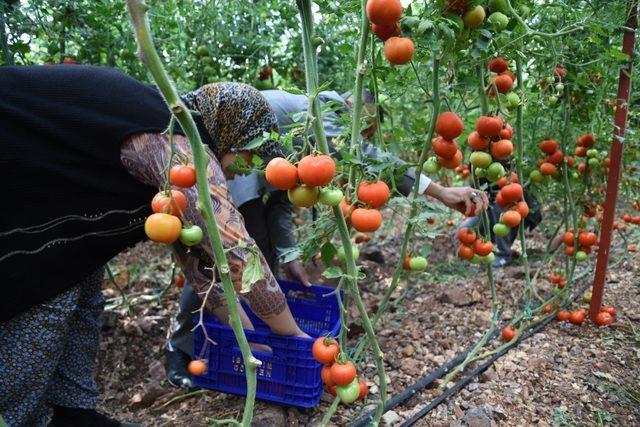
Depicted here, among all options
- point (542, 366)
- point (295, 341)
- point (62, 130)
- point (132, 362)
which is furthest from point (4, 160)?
point (542, 366)

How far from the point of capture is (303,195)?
3.71 feet

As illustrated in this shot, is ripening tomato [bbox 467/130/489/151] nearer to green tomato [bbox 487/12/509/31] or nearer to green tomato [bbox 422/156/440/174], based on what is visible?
green tomato [bbox 422/156/440/174]

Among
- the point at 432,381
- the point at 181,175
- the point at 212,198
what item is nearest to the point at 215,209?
the point at 212,198

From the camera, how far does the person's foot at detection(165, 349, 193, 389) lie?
2.25m

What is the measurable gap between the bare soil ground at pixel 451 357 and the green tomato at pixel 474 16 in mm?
1318

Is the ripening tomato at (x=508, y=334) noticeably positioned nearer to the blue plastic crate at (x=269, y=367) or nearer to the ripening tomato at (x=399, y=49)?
the blue plastic crate at (x=269, y=367)

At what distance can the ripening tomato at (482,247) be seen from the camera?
198 cm

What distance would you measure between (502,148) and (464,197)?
26 cm

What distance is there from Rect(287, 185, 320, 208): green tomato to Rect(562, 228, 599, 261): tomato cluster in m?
1.86

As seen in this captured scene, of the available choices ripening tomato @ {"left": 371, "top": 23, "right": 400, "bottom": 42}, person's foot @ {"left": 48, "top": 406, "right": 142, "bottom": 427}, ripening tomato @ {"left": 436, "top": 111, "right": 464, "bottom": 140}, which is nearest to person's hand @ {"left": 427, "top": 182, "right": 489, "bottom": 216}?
ripening tomato @ {"left": 436, "top": 111, "right": 464, "bottom": 140}

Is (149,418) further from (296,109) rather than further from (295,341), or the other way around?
(296,109)

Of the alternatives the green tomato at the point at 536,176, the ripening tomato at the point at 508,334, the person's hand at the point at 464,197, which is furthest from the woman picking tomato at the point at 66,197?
the green tomato at the point at 536,176

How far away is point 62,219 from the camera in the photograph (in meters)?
1.47

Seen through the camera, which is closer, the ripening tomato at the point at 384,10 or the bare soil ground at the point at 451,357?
the ripening tomato at the point at 384,10
